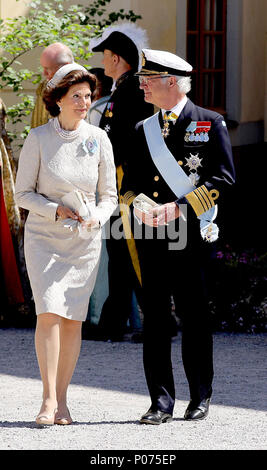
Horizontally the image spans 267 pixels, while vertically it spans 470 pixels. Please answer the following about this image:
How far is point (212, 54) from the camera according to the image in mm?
13094

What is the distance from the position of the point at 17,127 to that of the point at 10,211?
5.67ft

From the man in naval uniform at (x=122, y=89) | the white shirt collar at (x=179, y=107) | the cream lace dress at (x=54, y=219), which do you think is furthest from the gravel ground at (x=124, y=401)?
the white shirt collar at (x=179, y=107)

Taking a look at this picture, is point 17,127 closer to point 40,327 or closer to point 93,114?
point 93,114

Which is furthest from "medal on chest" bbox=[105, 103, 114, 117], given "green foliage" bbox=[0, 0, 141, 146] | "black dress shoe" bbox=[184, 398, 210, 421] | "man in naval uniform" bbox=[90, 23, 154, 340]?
"black dress shoe" bbox=[184, 398, 210, 421]

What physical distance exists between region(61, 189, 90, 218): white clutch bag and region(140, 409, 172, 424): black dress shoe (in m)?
0.95

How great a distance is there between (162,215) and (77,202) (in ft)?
1.26

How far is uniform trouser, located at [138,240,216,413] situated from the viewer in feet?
19.6

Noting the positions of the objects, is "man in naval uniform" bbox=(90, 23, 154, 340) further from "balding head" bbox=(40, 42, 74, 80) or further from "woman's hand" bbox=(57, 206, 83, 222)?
"woman's hand" bbox=(57, 206, 83, 222)

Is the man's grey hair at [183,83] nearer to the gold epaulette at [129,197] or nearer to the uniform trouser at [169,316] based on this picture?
the gold epaulette at [129,197]

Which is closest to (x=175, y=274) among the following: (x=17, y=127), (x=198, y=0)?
(x=17, y=127)

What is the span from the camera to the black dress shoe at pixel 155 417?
598 centimetres

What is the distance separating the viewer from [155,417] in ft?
19.6

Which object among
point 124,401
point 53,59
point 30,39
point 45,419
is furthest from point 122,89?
point 45,419
